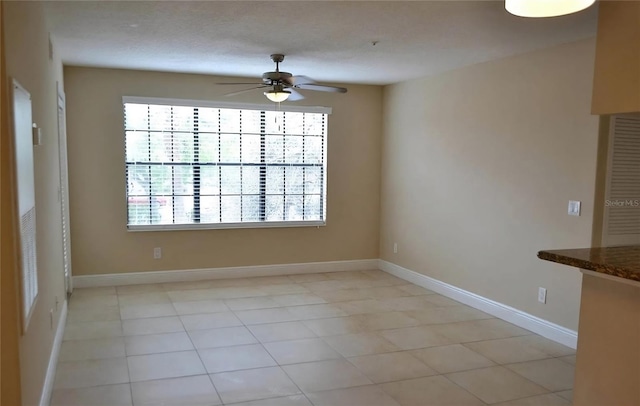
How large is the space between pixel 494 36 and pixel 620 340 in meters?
2.28

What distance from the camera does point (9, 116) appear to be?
1.95 metres

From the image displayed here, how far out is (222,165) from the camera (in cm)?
596

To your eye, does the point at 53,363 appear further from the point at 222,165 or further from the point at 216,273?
the point at 222,165

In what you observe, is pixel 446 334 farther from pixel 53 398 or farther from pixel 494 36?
pixel 53 398

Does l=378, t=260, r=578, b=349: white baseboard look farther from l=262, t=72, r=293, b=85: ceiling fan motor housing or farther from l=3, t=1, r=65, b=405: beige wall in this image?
l=3, t=1, r=65, b=405: beige wall

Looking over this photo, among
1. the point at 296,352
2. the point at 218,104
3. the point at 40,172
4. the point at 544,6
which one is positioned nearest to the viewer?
the point at 544,6

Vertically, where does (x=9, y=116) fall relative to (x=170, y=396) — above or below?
above

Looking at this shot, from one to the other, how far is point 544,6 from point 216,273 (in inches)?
192

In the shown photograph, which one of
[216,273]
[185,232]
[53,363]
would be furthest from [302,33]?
[216,273]

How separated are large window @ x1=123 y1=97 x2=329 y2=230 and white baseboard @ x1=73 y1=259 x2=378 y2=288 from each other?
20.9 inches

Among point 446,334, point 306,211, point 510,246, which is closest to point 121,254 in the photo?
point 306,211

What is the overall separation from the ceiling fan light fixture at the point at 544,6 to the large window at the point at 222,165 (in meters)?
4.38

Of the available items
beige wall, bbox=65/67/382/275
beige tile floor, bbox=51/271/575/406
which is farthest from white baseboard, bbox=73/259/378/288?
beige tile floor, bbox=51/271/575/406

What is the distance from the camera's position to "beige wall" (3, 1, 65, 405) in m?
2.20
